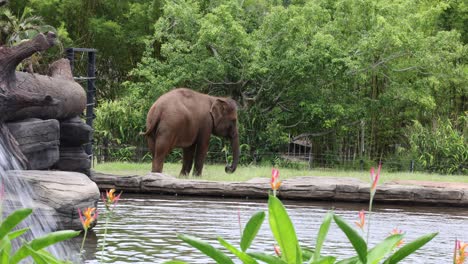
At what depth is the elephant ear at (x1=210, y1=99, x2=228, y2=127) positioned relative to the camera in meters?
15.6

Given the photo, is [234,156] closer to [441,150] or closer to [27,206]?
[441,150]

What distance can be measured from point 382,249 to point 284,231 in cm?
24

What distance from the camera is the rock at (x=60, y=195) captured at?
7.99 meters

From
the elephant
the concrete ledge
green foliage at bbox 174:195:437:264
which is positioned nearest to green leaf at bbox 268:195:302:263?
green foliage at bbox 174:195:437:264

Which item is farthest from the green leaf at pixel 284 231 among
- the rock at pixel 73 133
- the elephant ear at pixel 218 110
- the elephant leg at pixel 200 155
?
the elephant ear at pixel 218 110

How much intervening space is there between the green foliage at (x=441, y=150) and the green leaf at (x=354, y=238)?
16.9 metres

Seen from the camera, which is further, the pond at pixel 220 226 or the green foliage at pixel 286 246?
the pond at pixel 220 226

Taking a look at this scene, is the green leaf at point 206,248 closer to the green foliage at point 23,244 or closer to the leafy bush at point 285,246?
the leafy bush at point 285,246

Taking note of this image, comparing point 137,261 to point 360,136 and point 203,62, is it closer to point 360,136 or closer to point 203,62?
point 203,62

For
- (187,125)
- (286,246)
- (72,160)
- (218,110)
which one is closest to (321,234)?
(286,246)

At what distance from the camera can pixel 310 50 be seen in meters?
18.5

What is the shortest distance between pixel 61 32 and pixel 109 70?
3.47 metres

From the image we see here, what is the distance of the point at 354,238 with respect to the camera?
6.57 feet

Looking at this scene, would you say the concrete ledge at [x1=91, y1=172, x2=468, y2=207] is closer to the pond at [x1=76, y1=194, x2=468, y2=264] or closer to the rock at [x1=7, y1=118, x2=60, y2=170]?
the pond at [x1=76, y1=194, x2=468, y2=264]
